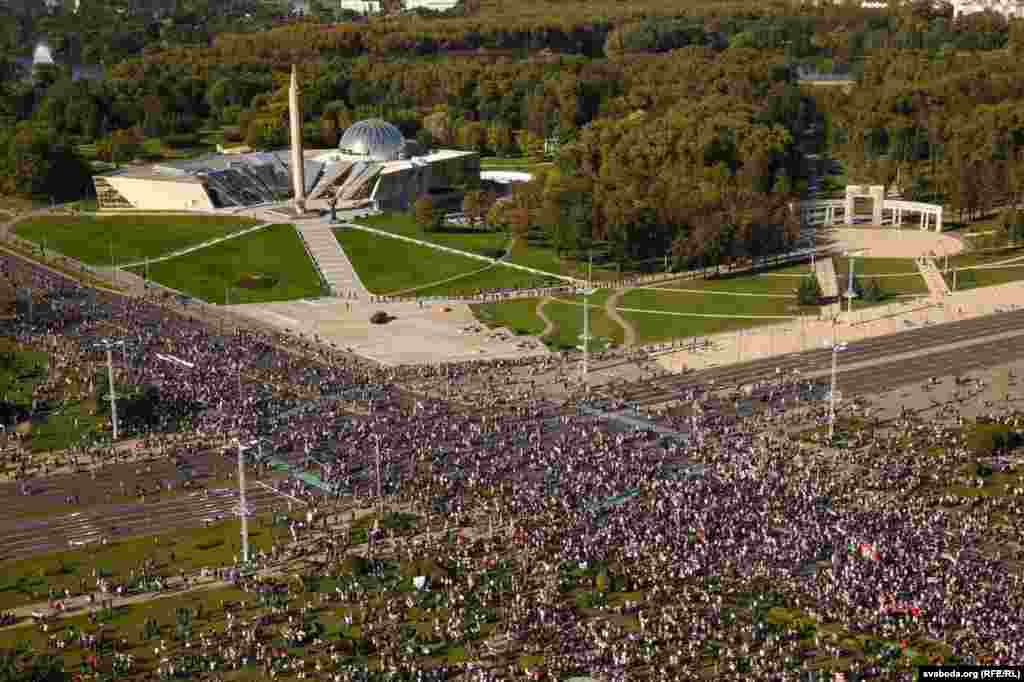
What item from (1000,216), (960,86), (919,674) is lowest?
(919,674)

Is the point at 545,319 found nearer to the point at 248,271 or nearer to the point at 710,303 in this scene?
the point at 710,303

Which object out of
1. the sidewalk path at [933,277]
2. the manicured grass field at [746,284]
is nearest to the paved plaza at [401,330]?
the manicured grass field at [746,284]

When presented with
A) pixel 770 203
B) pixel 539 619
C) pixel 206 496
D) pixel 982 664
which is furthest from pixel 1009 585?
pixel 770 203

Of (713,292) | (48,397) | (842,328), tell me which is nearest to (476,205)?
(713,292)

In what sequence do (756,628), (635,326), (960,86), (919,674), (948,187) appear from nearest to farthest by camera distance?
(919,674) → (756,628) → (635,326) → (948,187) → (960,86)

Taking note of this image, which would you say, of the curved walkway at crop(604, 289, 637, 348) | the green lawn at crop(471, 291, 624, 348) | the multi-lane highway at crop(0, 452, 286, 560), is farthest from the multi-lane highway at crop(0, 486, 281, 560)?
the curved walkway at crop(604, 289, 637, 348)

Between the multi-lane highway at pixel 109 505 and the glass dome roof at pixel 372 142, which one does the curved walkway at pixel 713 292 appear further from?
the glass dome roof at pixel 372 142

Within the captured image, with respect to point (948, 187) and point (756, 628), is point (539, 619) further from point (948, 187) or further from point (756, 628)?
point (948, 187)
